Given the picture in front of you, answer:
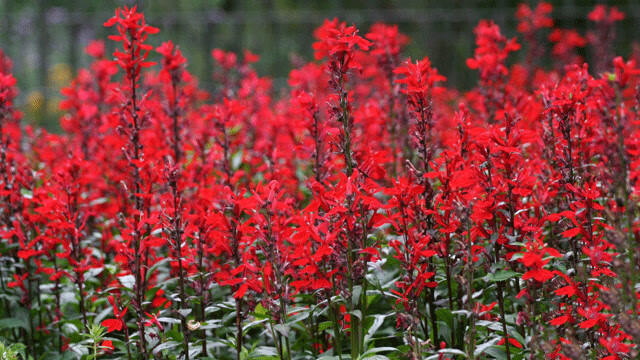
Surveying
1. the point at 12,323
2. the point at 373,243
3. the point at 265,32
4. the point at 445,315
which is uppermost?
the point at 265,32

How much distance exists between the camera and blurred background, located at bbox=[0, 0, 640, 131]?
36.0 ft

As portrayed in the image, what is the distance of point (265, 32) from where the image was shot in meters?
11.5

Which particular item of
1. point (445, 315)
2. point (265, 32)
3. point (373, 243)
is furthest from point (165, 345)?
point (265, 32)

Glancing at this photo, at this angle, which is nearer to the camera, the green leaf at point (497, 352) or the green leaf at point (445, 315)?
the green leaf at point (497, 352)

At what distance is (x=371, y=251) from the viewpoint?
7.63 ft

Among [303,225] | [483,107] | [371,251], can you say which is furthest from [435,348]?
[483,107]

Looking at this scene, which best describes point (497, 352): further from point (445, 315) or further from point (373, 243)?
point (373, 243)

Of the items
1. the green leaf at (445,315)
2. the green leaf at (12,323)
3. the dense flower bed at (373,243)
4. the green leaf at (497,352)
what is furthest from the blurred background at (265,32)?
the green leaf at (497,352)

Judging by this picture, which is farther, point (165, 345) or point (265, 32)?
point (265, 32)

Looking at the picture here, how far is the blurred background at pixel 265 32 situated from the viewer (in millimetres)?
10977

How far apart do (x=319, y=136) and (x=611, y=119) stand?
1.20 metres

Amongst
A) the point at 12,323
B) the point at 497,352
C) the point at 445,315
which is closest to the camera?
the point at 497,352

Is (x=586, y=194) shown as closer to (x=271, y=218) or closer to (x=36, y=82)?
(x=271, y=218)

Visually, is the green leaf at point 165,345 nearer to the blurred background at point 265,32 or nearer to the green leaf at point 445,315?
the green leaf at point 445,315
